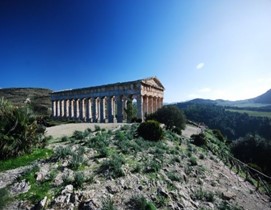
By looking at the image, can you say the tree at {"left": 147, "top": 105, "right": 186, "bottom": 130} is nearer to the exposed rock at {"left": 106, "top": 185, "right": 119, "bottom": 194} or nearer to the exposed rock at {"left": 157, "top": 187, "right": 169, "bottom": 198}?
the exposed rock at {"left": 157, "top": 187, "right": 169, "bottom": 198}

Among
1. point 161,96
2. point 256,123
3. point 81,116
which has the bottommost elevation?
point 256,123

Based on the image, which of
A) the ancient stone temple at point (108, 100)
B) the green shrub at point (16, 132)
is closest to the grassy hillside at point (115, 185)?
the green shrub at point (16, 132)

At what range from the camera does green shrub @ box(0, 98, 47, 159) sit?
1123 centimetres

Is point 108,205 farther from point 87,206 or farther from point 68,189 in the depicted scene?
point 68,189

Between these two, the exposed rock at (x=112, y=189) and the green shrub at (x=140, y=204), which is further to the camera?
the exposed rock at (x=112, y=189)

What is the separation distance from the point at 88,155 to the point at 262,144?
105 feet

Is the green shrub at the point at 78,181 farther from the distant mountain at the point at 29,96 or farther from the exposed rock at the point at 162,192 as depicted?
the distant mountain at the point at 29,96

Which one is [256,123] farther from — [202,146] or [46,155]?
[46,155]

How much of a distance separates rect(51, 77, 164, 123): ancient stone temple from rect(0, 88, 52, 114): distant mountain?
26723mm

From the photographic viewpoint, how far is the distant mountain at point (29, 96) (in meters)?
81.3

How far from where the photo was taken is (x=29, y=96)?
86.6 meters

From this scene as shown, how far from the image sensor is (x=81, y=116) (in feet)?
163

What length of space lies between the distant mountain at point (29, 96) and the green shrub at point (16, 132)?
6891 centimetres

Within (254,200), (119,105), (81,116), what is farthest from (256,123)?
(254,200)
